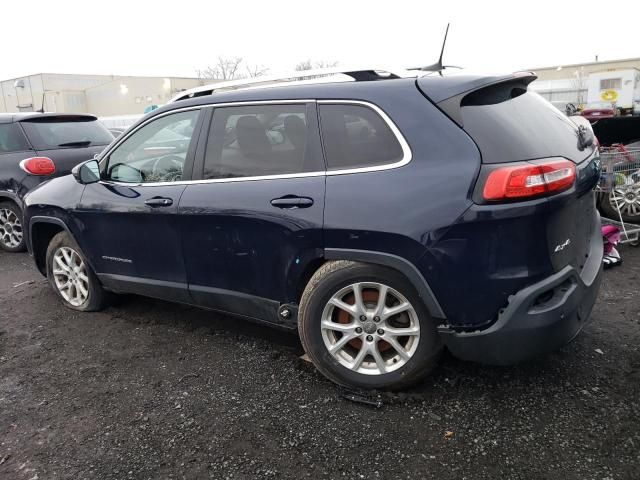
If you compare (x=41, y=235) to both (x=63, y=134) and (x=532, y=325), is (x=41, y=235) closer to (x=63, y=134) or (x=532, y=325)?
(x=63, y=134)

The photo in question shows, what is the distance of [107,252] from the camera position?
3.98 metres

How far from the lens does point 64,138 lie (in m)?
6.62

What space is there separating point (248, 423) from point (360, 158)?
1.55 meters

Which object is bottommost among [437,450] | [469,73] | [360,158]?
[437,450]

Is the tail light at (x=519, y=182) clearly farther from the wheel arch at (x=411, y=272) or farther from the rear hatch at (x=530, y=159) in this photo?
the wheel arch at (x=411, y=272)

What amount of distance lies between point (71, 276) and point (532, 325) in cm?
371

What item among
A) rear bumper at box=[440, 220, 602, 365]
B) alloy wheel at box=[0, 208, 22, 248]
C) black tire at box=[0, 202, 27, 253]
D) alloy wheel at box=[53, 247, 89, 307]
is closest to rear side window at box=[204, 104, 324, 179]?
rear bumper at box=[440, 220, 602, 365]

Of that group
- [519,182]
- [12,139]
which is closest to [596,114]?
[519,182]

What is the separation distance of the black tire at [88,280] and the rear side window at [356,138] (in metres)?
2.47

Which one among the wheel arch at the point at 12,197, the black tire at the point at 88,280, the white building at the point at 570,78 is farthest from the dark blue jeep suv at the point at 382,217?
the white building at the point at 570,78

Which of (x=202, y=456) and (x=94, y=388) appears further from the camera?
(x=94, y=388)

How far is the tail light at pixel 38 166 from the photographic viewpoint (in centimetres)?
623

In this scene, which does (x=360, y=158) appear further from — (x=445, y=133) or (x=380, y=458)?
(x=380, y=458)

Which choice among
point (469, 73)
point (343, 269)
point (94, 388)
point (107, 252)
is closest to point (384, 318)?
point (343, 269)
